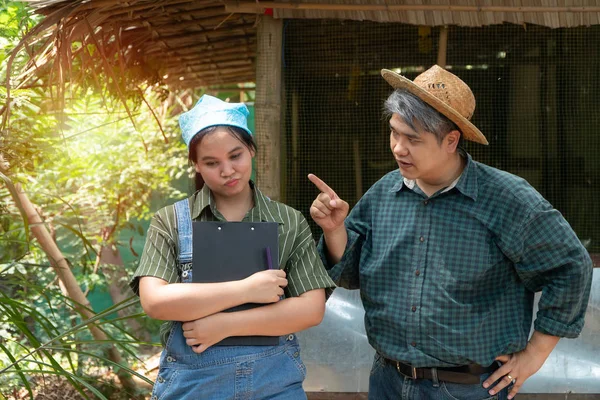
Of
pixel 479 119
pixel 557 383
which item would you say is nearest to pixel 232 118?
pixel 557 383

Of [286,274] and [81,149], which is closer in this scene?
[286,274]

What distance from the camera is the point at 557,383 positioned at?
4035 millimetres

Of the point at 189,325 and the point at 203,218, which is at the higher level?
the point at 203,218

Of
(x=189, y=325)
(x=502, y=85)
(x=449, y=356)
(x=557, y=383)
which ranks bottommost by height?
(x=557, y=383)

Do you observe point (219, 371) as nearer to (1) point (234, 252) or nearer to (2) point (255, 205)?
(1) point (234, 252)

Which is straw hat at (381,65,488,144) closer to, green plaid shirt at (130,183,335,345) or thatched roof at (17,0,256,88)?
green plaid shirt at (130,183,335,345)

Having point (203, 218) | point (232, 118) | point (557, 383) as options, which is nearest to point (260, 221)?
point (203, 218)

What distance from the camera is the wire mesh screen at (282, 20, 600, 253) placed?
555cm

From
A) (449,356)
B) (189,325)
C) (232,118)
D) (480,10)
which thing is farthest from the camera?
(480,10)

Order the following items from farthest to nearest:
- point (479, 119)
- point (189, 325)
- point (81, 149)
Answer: point (81, 149) → point (479, 119) → point (189, 325)

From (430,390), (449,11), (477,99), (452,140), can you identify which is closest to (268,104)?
(449,11)

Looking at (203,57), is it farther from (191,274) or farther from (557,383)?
(191,274)

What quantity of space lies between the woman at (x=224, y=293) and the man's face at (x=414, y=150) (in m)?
0.36

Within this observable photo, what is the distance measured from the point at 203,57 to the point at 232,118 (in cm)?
415
